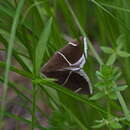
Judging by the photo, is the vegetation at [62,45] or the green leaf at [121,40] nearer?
the vegetation at [62,45]

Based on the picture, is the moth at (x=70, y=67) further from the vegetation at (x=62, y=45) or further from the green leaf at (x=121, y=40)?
the green leaf at (x=121, y=40)

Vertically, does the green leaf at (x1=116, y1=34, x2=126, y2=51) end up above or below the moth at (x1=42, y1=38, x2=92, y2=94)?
above

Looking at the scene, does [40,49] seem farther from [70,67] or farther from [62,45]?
[62,45]

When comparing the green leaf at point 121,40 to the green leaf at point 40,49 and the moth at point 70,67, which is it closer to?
the moth at point 70,67

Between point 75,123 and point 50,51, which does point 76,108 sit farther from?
point 50,51

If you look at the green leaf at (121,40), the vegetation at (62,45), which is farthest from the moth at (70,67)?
the green leaf at (121,40)

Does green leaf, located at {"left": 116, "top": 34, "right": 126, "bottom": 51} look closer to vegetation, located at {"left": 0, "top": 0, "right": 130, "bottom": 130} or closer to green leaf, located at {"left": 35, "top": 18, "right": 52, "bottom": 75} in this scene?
vegetation, located at {"left": 0, "top": 0, "right": 130, "bottom": 130}

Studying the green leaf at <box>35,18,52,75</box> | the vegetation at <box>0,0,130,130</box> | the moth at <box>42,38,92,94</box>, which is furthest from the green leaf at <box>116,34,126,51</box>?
the green leaf at <box>35,18,52,75</box>

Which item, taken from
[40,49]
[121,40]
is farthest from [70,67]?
[121,40]

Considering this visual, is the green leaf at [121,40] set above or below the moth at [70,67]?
above
